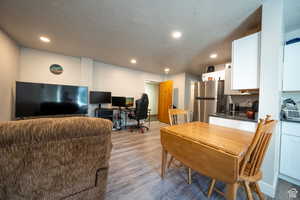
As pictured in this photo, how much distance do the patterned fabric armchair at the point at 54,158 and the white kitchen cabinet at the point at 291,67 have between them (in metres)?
2.72

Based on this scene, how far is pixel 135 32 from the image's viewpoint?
209cm

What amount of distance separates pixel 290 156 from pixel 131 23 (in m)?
3.17

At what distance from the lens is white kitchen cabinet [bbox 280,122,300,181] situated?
151cm

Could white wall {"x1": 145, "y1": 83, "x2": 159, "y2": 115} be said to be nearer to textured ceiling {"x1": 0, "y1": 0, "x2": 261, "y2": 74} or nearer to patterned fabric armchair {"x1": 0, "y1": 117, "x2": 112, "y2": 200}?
textured ceiling {"x1": 0, "y1": 0, "x2": 261, "y2": 74}

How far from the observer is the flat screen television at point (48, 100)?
8.61 feet

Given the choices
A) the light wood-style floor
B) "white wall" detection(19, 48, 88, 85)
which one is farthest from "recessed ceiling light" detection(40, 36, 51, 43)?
the light wood-style floor

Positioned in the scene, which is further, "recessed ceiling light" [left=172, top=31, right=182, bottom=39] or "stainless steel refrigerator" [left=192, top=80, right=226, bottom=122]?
"stainless steel refrigerator" [left=192, top=80, right=226, bottom=122]

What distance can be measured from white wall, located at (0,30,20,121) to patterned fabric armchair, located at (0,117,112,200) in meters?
2.83

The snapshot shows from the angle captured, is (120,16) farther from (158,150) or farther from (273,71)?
(158,150)

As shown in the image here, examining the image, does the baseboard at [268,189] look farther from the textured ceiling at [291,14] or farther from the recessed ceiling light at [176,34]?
the recessed ceiling light at [176,34]

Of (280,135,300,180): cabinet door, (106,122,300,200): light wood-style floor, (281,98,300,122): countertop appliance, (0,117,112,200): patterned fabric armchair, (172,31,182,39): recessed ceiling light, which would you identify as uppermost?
(172,31,182,39): recessed ceiling light

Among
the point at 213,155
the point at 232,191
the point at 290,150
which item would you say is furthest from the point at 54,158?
the point at 290,150

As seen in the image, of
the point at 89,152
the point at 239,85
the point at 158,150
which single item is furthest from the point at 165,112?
the point at 89,152

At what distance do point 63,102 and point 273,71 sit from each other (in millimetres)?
4386
